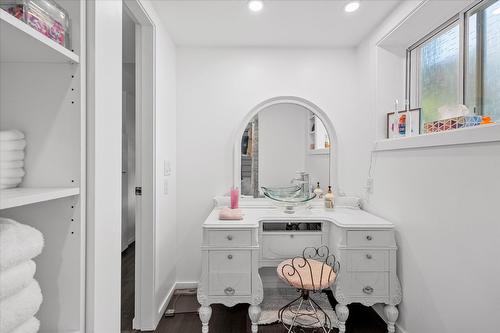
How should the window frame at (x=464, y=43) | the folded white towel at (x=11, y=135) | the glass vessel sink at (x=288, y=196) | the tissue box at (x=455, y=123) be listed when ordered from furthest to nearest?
the glass vessel sink at (x=288, y=196) < the window frame at (x=464, y=43) < the tissue box at (x=455, y=123) < the folded white towel at (x=11, y=135)

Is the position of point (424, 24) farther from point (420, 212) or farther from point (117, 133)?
point (117, 133)

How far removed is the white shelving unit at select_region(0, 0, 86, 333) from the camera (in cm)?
79

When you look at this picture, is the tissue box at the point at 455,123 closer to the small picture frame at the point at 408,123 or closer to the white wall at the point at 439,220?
the white wall at the point at 439,220

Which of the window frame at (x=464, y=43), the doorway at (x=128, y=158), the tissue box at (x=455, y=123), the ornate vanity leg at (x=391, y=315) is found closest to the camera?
the tissue box at (x=455, y=123)

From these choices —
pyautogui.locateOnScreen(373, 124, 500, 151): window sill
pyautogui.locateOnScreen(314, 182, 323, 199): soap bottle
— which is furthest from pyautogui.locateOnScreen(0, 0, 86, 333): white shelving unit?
pyautogui.locateOnScreen(314, 182, 323, 199): soap bottle

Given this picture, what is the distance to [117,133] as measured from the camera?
1.07 meters

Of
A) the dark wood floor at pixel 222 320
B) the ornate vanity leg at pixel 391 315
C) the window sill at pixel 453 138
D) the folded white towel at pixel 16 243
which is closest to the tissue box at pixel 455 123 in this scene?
the window sill at pixel 453 138

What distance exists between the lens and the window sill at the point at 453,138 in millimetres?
1079

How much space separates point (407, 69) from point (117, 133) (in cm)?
216

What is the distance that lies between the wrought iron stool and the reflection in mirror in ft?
2.29

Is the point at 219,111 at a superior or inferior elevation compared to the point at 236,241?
superior

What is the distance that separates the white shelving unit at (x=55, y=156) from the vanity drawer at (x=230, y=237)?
36.6 inches

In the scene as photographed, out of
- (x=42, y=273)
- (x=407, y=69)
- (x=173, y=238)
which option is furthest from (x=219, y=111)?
(x=42, y=273)

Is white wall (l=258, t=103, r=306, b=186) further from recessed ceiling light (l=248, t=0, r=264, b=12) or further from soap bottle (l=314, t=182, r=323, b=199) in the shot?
recessed ceiling light (l=248, t=0, r=264, b=12)
